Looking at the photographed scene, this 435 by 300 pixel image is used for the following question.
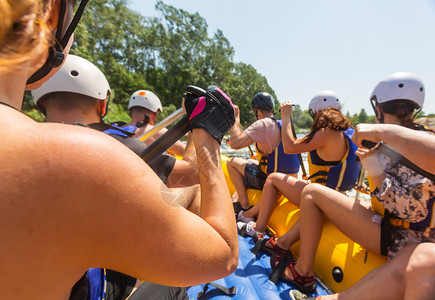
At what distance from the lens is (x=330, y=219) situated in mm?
2137

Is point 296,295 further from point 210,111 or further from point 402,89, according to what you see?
point 402,89

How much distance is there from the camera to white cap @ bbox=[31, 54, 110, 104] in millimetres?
1823

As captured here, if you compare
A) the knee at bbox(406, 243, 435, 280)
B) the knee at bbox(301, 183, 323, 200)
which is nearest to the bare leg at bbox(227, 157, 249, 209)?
the knee at bbox(301, 183, 323, 200)

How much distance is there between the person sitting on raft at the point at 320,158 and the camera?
2.66m

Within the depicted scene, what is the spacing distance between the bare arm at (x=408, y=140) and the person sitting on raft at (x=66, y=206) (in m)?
1.47

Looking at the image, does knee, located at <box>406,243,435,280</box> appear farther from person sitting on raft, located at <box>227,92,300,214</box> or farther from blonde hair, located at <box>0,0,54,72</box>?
person sitting on raft, located at <box>227,92,300,214</box>

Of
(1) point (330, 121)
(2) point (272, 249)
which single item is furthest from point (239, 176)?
(1) point (330, 121)

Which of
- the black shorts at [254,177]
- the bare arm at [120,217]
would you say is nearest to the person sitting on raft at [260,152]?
the black shorts at [254,177]

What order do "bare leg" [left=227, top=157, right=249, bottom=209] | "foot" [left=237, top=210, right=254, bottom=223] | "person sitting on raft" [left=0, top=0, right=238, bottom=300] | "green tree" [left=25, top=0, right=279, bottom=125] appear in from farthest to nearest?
"green tree" [left=25, top=0, right=279, bottom=125], "bare leg" [left=227, top=157, right=249, bottom=209], "foot" [left=237, top=210, right=254, bottom=223], "person sitting on raft" [left=0, top=0, right=238, bottom=300]

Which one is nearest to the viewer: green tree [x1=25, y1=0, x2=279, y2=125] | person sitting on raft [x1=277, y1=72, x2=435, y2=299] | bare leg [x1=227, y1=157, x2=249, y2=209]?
person sitting on raft [x1=277, y1=72, x2=435, y2=299]

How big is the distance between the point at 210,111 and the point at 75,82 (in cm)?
147

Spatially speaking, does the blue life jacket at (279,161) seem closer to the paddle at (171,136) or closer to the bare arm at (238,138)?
the bare arm at (238,138)

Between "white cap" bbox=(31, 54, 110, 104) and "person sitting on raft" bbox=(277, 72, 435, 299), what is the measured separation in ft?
7.21

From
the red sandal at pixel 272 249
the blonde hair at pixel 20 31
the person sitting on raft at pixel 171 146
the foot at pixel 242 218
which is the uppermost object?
the blonde hair at pixel 20 31
